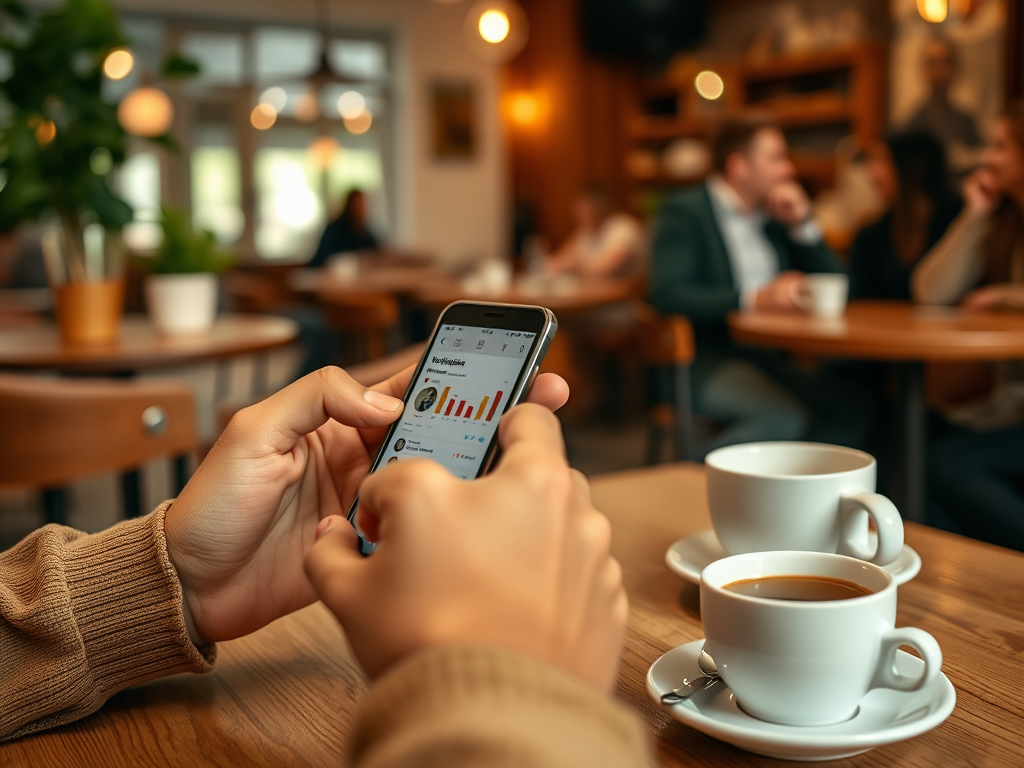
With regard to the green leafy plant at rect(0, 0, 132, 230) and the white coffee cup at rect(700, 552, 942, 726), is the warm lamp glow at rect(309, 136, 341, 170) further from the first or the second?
the white coffee cup at rect(700, 552, 942, 726)

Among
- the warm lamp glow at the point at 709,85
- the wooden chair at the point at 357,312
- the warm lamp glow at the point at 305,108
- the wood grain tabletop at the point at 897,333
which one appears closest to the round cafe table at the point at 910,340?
the wood grain tabletop at the point at 897,333

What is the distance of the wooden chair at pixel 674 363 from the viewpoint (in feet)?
8.99

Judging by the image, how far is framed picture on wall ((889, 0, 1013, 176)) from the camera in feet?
17.8

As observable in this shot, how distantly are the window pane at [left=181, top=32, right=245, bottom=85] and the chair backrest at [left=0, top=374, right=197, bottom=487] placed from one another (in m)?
7.83

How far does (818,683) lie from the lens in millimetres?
487

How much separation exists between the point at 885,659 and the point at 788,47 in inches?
289

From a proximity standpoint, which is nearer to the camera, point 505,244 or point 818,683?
point 818,683

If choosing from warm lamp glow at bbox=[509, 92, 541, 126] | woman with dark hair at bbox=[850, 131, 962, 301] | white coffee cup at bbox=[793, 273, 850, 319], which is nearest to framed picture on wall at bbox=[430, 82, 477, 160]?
warm lamp glow at bbox=[509, 92, 541, 126]

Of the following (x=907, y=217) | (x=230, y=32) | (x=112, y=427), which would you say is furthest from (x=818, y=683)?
(x=230, y=32)

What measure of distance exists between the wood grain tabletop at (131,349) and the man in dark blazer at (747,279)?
128cm

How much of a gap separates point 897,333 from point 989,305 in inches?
24.2

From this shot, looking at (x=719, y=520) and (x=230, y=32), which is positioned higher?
(x=230, y=32)

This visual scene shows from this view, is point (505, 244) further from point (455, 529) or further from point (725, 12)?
point (455, 529)

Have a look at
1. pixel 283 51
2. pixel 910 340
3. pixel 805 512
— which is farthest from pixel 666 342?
pixel 283 51
